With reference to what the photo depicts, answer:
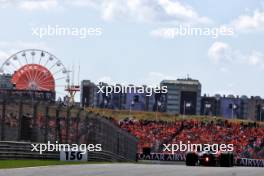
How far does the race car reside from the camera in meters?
33.2

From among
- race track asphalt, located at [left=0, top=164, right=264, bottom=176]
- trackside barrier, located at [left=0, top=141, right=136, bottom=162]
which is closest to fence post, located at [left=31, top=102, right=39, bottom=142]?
trackside barrier, located at [left=0, top=141, right=136, bottom=162]

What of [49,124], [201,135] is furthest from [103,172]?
[201,135]

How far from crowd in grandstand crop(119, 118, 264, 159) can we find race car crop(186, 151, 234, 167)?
3621 centimetres

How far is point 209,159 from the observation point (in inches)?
1326

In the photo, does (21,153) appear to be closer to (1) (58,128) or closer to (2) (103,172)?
(1) (58,128)

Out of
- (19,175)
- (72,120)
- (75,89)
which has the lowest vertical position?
(19,175)

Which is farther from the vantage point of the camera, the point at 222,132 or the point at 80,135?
the point at 222,132

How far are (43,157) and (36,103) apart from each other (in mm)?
3423

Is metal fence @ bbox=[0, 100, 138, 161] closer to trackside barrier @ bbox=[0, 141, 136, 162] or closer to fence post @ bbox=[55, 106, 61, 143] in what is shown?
fence post @ bbox=[55, 106, 61, 143]

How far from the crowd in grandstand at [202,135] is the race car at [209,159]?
119 ft

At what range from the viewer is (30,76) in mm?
64125

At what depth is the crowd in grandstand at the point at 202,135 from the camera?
72.7 metres

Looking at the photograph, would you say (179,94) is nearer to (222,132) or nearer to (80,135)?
(222,132)

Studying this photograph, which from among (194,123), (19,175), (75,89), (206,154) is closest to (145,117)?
(194,123)
